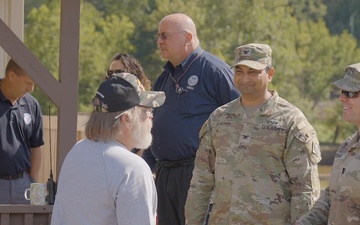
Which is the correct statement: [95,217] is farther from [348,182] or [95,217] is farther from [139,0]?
[139,0]

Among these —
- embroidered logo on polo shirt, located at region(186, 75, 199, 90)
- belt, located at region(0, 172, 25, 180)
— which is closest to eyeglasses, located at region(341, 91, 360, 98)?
embroidered logo on polo shirt, located at region(186, 75, 199, 90)

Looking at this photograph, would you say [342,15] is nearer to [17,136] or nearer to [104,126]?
[17,136]

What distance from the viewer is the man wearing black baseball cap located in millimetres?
3738

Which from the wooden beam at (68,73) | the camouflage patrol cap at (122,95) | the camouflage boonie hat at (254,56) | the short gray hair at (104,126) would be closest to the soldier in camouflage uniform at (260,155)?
the camouflage boonie hat at (254,56)

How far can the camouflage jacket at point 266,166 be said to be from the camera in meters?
5.28

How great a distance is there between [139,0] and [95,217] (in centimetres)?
4183

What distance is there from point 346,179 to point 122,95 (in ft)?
4.46

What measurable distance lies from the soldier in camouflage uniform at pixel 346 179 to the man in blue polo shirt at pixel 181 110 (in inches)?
63.8

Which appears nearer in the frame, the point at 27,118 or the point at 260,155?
the point at 260,155

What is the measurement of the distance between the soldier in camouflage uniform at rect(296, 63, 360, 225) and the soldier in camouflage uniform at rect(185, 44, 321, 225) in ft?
0.99

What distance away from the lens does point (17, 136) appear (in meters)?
7.20

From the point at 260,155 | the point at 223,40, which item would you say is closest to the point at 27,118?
the point at 260,155

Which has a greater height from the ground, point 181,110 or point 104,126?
point 104,126

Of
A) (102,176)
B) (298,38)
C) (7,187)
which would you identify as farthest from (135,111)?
(298,38)
